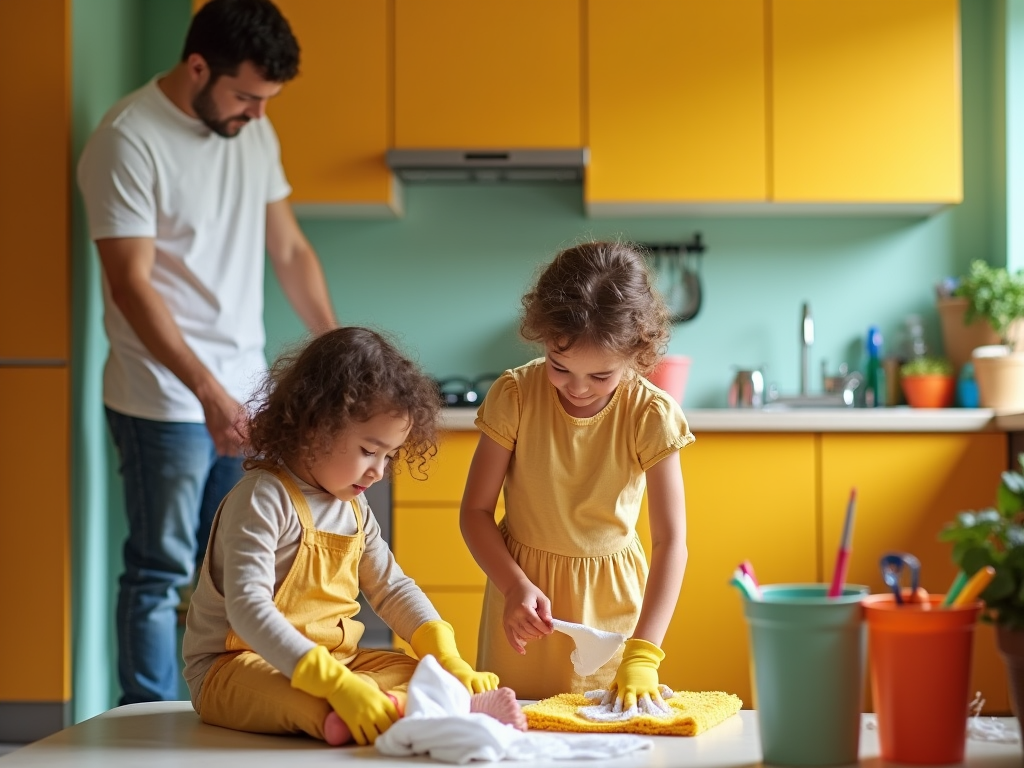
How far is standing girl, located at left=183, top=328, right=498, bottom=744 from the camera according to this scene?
112cm

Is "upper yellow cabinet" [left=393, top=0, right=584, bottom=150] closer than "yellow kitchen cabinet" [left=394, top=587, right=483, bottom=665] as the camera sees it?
No

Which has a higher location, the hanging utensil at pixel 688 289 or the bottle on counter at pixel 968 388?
the hanging utensil at pixel 688 289

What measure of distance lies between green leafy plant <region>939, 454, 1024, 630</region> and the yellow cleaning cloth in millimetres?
278

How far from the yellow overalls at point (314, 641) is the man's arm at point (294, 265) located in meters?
1.68

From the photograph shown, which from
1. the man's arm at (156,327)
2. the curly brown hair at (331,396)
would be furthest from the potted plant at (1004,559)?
the man's arm at (156,327)

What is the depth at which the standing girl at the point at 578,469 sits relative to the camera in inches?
58.5

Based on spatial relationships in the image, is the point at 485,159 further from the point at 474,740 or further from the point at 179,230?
the point at 474,740

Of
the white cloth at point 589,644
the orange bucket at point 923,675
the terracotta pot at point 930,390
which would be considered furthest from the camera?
the terracotta pot at point 930,390

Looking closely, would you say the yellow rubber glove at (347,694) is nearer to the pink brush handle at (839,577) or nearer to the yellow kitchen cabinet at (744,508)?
the pink brush handle at (839,577)

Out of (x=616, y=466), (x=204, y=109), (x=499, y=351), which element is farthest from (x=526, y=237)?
(x=616, y=466)

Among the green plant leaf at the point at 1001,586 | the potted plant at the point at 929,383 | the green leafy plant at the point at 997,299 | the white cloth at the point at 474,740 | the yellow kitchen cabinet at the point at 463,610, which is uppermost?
the green leafy plant at the point at 997,299

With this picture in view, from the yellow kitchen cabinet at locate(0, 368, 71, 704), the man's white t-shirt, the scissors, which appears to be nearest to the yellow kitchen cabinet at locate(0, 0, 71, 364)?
the yellow kitchen cabinet at locate(0, 368, 71, 704)

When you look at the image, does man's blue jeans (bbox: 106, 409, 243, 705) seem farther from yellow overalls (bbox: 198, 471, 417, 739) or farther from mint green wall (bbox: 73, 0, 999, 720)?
yellow overalls (bbox: 198, 471, 417, 739)

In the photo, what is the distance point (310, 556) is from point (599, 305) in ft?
1.61
